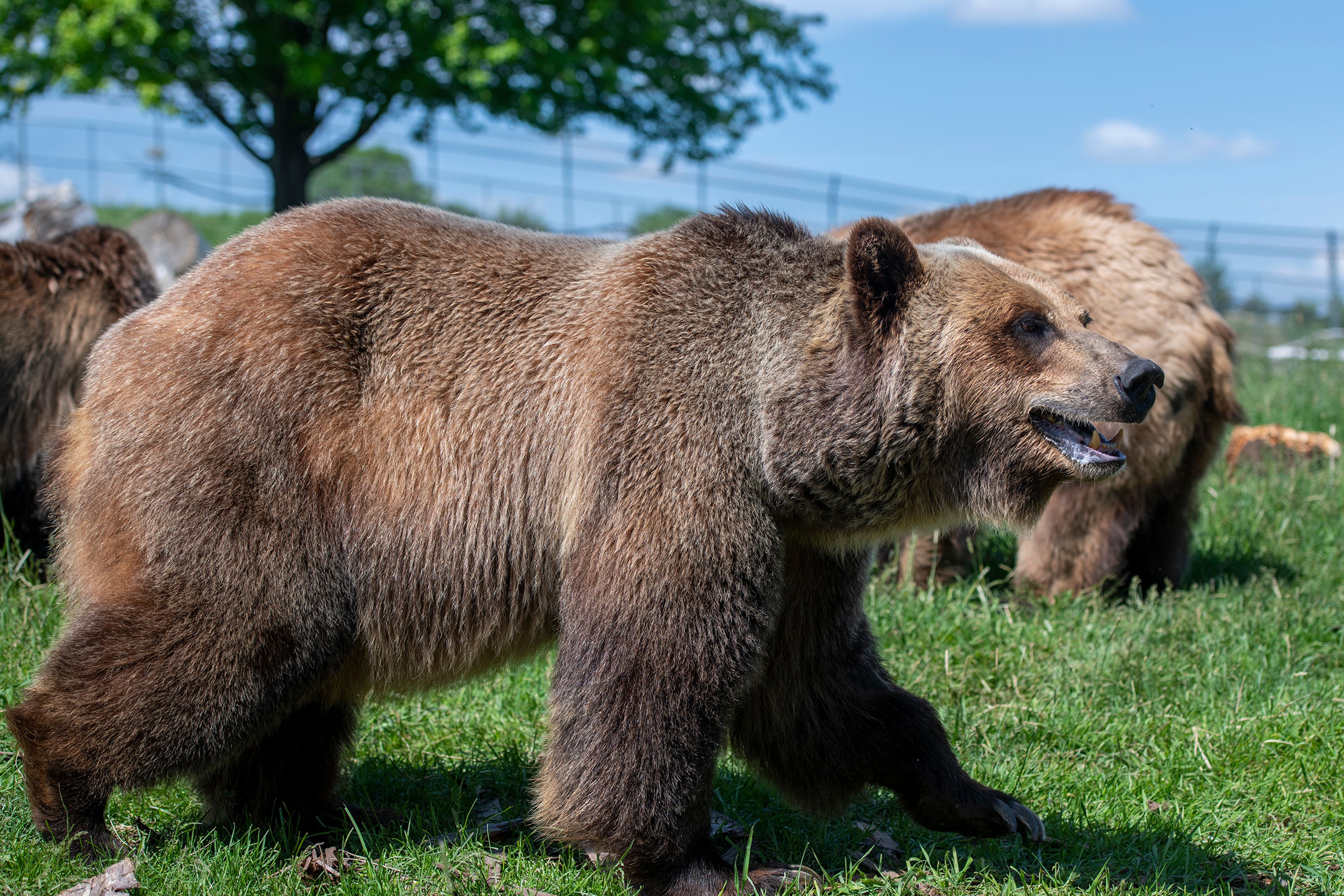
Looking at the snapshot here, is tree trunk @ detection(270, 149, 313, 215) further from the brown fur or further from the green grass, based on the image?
the brown fur

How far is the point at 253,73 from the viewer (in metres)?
20.4

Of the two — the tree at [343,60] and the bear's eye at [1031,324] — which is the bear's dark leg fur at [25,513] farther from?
the tree at [343,60]

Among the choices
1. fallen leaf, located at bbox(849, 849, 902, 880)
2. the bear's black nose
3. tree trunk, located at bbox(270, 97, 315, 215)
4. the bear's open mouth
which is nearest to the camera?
the bear's black nose

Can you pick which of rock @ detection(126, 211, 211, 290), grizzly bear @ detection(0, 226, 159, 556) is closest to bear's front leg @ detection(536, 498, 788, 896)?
grizzly bear @ detection(0, 226, 159, 556)

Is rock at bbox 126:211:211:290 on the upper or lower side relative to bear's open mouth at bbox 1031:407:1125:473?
lower

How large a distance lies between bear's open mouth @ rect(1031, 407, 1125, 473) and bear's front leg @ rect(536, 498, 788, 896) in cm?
91

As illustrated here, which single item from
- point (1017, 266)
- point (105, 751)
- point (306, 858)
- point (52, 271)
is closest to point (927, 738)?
point (1017, 266)

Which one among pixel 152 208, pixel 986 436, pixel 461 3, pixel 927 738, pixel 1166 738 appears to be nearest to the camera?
pixel 986 436

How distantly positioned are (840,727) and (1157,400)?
330 cm

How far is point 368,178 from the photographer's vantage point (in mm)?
37500

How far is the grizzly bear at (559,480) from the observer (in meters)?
3.39

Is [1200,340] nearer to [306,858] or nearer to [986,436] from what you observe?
[986,436]

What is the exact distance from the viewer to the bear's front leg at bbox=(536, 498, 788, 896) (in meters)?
3.36

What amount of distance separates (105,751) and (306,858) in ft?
2.46
